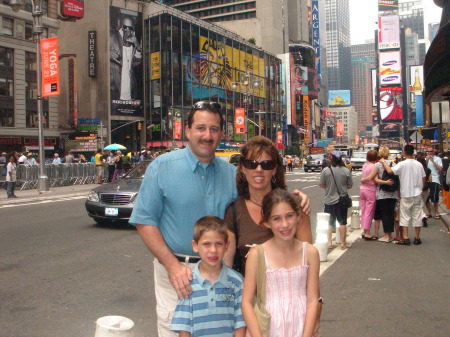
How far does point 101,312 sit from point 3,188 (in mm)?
20369

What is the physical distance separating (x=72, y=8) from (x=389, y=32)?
11227 centimetres

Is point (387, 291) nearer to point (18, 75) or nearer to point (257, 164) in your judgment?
point (257, 164)

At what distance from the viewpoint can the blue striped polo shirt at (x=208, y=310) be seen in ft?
8.59

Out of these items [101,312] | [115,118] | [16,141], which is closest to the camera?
[101,312]

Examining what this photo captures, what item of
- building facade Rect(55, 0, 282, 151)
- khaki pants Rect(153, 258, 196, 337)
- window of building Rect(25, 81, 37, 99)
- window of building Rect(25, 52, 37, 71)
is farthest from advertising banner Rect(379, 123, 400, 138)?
khaki pants Rect(153, 258, 196, 337)

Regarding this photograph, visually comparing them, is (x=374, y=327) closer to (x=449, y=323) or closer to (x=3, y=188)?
(x=449, y=323)

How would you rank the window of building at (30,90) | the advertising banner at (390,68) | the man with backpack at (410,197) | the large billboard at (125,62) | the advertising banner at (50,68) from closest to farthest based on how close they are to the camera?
the man with backpack at (410,197) < the advertising banner at (50,68) < the window of building at (30,90) < the large billboard at (125,62) < the advertising banner at (390,68)

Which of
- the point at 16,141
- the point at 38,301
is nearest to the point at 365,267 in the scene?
the point at 38,301

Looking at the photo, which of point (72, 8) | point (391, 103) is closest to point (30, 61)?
point (72, 8)

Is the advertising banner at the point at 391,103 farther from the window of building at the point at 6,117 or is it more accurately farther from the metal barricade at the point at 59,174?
the metal barricade at the point at 59,174

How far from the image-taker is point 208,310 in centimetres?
262

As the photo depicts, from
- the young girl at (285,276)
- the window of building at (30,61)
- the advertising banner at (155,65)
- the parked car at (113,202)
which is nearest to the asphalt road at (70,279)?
the parked car at (113,202)

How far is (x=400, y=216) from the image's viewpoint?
954cm

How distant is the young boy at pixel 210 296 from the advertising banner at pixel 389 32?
145 m
